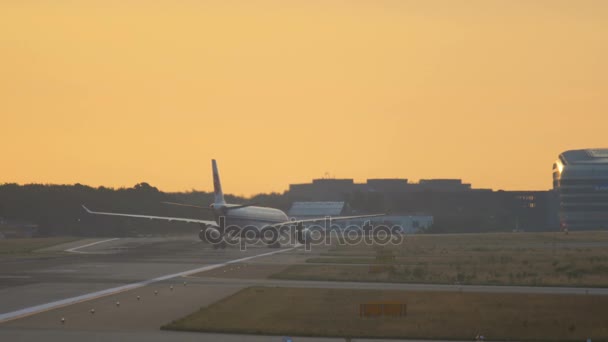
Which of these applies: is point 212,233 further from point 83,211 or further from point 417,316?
point 417,316

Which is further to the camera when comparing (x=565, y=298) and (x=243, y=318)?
(x=565, y=298)

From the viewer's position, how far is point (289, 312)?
4138 cm

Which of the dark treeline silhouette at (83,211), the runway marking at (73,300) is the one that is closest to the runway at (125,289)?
the runway marking at (73,300)

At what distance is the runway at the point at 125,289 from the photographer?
34.4 metres

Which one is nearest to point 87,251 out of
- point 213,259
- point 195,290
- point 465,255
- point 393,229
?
point 213,259

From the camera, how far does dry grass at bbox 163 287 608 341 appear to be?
35.3 m

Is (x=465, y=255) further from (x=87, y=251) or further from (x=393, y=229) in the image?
(x=393, y=229)

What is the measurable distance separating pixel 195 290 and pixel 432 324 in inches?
699

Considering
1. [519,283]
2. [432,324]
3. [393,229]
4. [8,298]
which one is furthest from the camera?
[393,229]

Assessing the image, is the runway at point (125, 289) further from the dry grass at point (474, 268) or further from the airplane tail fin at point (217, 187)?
the airplane tail fin at point (217, 187)

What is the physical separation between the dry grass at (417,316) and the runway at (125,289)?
1.84m

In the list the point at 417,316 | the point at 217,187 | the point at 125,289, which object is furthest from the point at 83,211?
the point at 417,316

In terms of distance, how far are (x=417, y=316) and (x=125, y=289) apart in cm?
1817

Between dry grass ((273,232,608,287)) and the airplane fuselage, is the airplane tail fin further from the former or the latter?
dry grass ((273,232,608,287))
